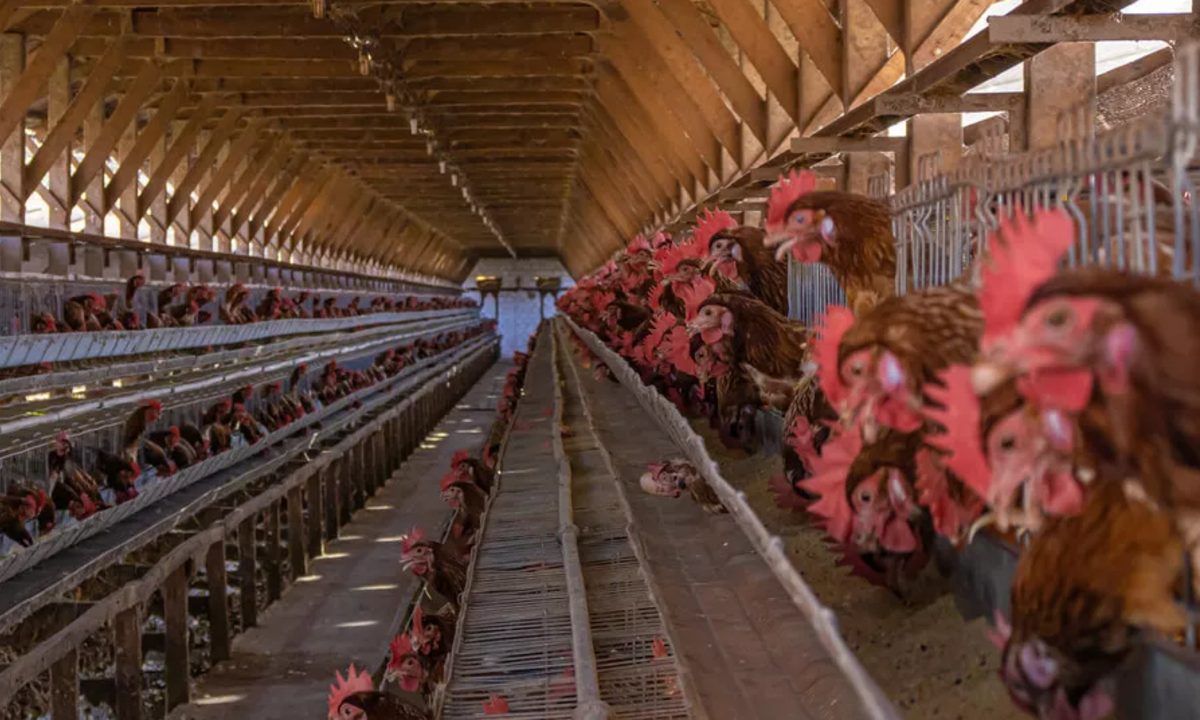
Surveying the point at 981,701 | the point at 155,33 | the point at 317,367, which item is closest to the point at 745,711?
the point at 981,701

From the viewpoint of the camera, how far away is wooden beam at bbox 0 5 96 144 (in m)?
9.30

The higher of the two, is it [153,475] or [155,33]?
[155,33]

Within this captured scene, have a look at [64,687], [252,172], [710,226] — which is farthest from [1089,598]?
[252,172]

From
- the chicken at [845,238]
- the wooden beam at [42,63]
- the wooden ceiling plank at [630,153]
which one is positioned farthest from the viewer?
the wooden ceiling plank at [630,153]

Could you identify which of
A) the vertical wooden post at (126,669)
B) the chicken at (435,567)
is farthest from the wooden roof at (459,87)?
the vertical wooden post at (126,669)

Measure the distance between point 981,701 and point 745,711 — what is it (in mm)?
473

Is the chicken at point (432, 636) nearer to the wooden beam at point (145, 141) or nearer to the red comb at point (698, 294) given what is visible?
the red comb at point (698, 294)

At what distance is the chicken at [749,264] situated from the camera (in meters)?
3.46

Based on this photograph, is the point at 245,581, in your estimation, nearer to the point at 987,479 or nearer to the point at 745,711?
the point at 745,711

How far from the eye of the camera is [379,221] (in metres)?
28.3

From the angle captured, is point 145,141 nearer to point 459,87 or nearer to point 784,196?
point 459,87

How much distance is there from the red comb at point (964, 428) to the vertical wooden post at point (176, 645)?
5.13m

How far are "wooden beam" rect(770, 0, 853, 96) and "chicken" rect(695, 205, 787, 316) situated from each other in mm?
2427

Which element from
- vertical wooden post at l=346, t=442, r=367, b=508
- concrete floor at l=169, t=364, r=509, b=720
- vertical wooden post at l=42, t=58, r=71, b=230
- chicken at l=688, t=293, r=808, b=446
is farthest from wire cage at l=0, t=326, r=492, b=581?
chicken at l=688, t=293, r=808, b=446
